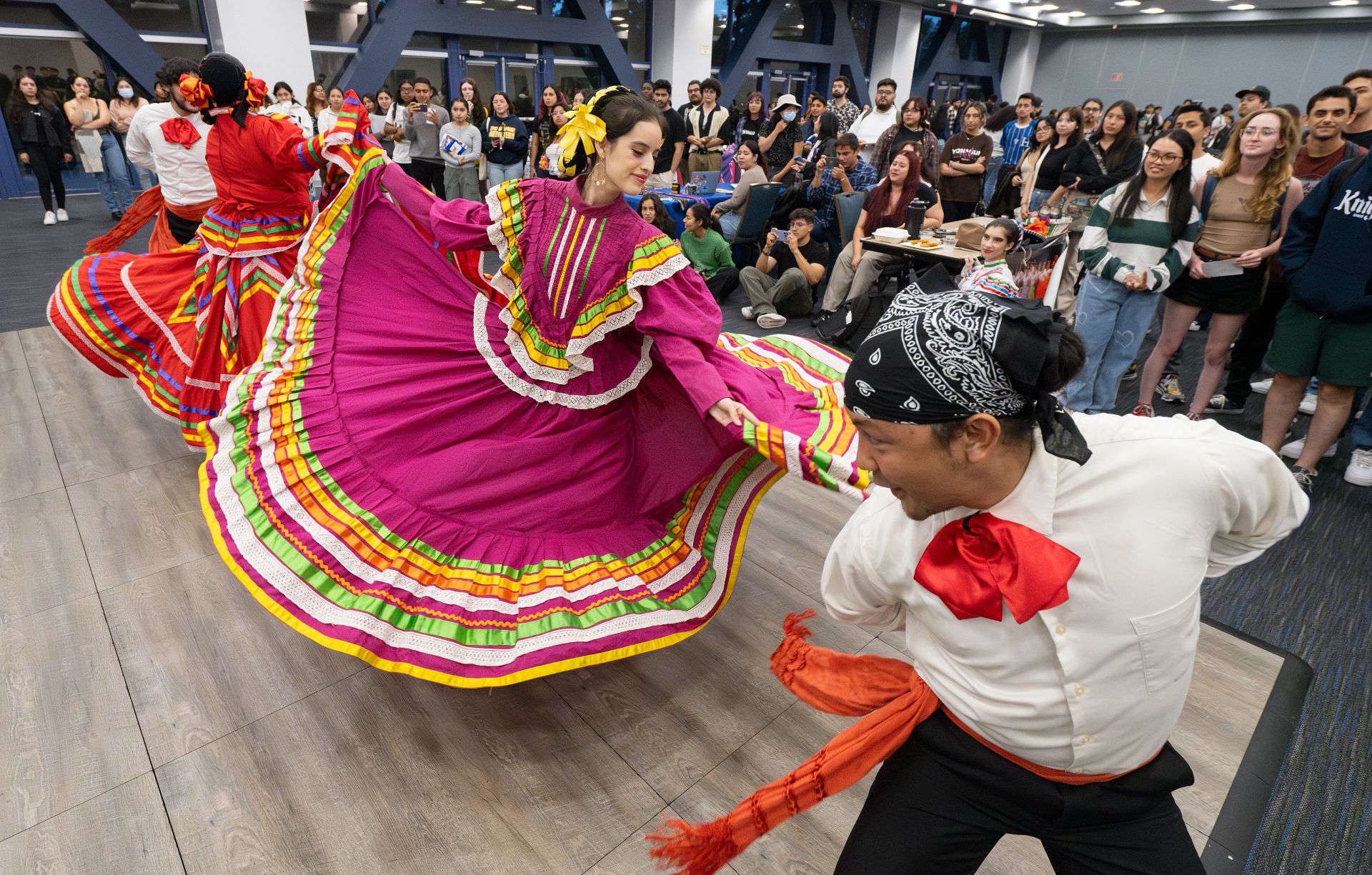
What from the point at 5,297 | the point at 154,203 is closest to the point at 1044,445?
the point at 154,203

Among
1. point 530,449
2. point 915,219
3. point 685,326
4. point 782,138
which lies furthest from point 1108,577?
point 782,138

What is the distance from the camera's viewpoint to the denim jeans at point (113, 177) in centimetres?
746

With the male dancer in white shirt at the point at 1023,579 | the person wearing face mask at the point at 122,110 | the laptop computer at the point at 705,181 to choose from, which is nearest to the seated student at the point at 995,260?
the male dancer in white shirt at the point at 1023,579

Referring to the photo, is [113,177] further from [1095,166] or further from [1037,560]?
[1037,560]

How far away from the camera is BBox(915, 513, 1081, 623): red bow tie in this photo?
0.86m

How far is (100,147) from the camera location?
766 cm

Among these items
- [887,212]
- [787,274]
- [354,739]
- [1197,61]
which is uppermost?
[1197,61]

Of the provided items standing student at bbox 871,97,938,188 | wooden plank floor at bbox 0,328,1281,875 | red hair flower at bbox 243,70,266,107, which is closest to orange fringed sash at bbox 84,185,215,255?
red hair flower at bbox 243,70,266,107

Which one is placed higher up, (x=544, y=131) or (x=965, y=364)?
(x=965, y=364)

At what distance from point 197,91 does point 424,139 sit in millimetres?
5797

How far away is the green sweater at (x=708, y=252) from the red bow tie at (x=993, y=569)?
186 inches

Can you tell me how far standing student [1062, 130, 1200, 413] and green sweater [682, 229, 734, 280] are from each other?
2665 mm

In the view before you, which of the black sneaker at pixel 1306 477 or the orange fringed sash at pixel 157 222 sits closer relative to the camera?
the black sneaker at pixel 1306 477

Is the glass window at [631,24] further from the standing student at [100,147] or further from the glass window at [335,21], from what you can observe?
the standing student at [100,147]
